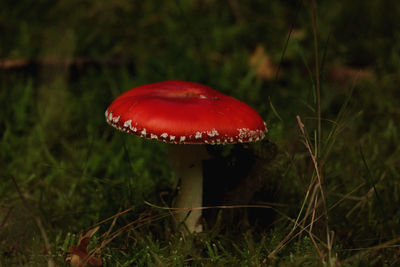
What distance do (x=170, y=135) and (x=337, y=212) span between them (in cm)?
123

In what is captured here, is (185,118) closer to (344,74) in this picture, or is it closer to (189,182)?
(189,182)

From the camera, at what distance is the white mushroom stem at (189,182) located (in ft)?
7.80

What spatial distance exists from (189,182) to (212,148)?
0.28m

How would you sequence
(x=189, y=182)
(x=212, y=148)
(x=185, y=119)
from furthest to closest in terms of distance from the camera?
(x=212, y=148) → (x=189, y=182) → (x=185, y=119)

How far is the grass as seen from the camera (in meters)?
2.16

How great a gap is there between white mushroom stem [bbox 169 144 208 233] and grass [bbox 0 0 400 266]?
0.11 m

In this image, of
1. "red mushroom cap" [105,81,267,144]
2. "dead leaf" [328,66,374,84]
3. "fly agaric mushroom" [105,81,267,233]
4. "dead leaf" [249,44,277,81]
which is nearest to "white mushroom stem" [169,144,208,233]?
"fly agaric mushroom" [105,81,267,233]

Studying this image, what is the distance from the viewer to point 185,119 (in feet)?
6.27

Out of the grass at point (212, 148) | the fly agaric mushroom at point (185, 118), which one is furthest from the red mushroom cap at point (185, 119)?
the grass at point (212, 148)

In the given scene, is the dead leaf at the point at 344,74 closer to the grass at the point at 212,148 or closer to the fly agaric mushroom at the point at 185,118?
the grass at the point at 212,148

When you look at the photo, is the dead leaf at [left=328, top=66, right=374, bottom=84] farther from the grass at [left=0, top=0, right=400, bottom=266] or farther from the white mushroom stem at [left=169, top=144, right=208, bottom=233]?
the white mushroom stem at [left=169, top=144, right=208, bottom=233]

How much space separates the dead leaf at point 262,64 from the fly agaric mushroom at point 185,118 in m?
2.08

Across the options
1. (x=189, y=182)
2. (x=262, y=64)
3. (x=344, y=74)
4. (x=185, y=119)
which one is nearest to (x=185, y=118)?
(x=185, y=119)

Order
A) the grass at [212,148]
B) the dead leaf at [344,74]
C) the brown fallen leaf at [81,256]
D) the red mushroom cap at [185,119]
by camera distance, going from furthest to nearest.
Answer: the dead leaf at [344,74] → the grass at [212,148] → the brown fallen leaf at [81,256] → the red mushroom cap at [185,119]
